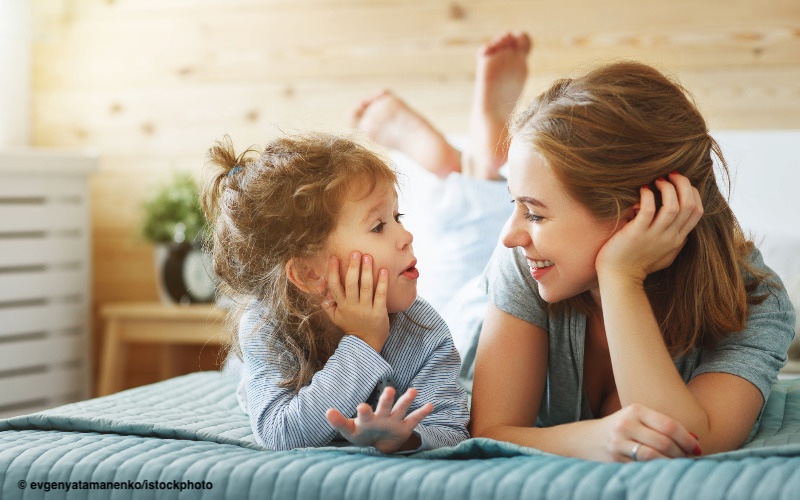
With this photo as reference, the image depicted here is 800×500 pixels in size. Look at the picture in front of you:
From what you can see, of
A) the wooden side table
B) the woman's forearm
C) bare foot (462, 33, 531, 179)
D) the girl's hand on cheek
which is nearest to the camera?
the woman's forearm

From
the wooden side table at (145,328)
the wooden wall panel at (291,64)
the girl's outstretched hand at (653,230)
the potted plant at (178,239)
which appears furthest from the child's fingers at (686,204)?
the potted plant at (178,239)

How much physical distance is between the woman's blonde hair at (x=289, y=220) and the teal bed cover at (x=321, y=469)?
15 centimetres

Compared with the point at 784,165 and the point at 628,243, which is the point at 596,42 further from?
the point at 628,243

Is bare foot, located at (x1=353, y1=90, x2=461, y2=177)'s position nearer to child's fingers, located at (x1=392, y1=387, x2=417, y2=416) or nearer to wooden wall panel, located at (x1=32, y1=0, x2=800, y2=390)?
wooden wall panel, located at (x1=32, y1=0, x2=800, y2=390)

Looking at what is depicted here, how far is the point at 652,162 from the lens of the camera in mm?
1078

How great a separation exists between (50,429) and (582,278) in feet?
2.29

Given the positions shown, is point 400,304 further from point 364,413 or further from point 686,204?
point 686,204

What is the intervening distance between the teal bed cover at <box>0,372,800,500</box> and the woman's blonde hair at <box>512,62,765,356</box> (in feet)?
0.57

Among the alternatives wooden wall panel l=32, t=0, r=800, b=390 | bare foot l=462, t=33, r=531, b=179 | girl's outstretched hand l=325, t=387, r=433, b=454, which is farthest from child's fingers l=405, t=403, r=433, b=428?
wooden wall panel l=32, t=0, r=800, b=390

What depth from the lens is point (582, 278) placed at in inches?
44.0

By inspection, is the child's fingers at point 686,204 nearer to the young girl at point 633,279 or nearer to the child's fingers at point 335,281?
the young girl at point 633,279

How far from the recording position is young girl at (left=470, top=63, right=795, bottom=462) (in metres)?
1.04

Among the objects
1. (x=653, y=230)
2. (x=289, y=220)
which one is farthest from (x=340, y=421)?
(x=653, y=230)

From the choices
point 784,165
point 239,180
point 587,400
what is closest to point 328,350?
point 239,180
